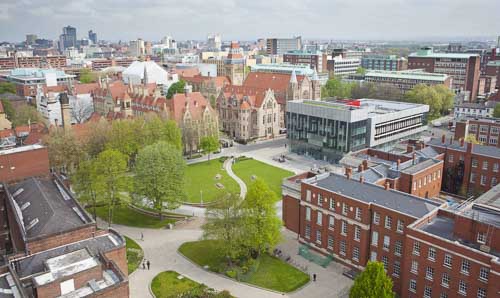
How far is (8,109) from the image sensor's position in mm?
111062

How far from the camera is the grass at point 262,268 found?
44.6m

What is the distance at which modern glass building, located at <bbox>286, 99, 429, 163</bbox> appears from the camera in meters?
86.4

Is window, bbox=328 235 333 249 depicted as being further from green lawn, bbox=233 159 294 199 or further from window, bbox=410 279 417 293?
green lawn, bbox=233 159 294 199

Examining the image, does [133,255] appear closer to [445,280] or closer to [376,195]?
[376,195]

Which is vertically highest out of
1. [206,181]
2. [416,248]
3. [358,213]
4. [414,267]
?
[358,213]

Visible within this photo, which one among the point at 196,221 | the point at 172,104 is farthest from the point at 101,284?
the point at 172,104

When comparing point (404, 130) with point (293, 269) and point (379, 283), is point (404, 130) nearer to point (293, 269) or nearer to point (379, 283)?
point (293, 269)

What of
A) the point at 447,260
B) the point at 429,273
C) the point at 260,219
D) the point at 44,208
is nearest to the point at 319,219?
the point at 260,219

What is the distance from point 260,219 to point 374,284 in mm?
16089

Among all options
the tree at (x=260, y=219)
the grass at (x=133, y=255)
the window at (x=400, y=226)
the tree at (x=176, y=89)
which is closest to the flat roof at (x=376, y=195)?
the window at (x=400, y=226)

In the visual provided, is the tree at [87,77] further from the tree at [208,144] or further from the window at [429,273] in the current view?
the window at [429,273]

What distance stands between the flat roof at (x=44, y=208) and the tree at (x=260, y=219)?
1703 centimetres

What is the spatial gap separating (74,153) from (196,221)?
25.7 meters

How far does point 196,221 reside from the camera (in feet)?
200
